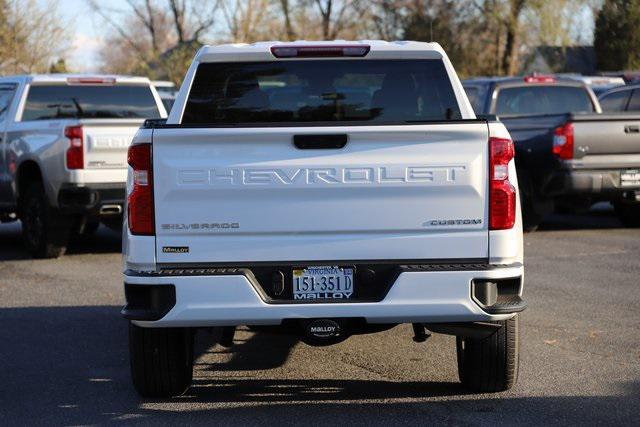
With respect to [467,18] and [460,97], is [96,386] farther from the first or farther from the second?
[467,18]

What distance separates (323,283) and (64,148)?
270 inches

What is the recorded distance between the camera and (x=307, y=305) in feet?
19.0

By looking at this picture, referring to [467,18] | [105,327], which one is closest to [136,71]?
[467,18]

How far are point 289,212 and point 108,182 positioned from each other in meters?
6.73

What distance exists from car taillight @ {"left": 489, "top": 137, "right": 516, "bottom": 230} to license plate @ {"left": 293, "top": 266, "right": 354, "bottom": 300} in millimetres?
761

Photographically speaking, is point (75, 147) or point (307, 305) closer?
point (307, 305)

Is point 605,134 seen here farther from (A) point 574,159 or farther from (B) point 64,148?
(B) point 64,148

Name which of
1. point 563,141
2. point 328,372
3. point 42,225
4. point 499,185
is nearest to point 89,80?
point 42,225

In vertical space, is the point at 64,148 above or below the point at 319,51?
below

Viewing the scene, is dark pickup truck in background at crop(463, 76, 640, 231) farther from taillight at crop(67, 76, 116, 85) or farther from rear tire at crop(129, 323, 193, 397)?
rear tire at crop(129, 323, 193, 397)

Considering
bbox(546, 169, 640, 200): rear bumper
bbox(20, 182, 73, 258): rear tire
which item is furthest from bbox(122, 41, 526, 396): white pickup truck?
bbox(546, 169, 640, 200): rear bumper

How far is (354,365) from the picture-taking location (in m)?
7.23

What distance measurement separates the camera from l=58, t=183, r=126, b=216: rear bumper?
12.1m

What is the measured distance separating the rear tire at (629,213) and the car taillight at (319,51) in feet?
30.1
